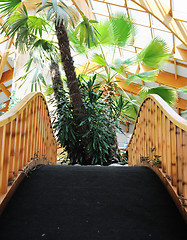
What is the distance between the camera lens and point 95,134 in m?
4.24

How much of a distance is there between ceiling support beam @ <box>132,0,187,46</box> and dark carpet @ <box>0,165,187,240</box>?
4.95m

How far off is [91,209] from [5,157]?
0.70 meters

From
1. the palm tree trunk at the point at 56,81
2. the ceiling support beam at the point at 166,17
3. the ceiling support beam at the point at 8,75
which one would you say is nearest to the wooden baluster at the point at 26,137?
the palm tree trunk at the point at 56,81

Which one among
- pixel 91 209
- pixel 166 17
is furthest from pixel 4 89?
pixel 91 209

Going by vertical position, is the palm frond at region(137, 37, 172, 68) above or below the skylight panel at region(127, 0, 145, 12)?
below

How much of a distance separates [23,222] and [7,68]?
12150mm

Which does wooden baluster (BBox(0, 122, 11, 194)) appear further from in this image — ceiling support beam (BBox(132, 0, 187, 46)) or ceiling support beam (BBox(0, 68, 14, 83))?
ceiling support beam (BBox(0, 68, 14, 83))

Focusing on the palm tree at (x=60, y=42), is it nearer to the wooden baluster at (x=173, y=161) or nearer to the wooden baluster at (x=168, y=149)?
the wooden baluster at (x=168, y=149)

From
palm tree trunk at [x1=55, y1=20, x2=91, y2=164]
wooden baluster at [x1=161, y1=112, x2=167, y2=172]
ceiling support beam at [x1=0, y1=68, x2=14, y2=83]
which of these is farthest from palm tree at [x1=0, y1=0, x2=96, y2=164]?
ceiling support beam at [x1=0, y1=68, x2=14, y2=83]

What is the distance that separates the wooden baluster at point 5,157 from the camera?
5.78 ft

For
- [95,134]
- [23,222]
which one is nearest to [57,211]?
[23,222]

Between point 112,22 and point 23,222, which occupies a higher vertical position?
point 112,22

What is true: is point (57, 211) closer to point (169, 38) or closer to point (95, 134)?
point (95, 134)

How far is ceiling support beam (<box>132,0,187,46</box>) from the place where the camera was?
607cm
